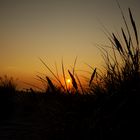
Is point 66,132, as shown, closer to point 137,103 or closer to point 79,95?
point 79,95

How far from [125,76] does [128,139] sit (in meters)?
0.57

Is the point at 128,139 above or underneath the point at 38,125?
underneath

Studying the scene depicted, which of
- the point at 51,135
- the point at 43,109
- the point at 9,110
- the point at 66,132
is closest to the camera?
the point at 66,132

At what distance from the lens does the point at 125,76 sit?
83.9 inches

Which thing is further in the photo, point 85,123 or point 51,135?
point 51,135

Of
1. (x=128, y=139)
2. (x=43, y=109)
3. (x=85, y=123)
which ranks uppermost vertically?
(x=43, y=109)

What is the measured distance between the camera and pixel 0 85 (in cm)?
916

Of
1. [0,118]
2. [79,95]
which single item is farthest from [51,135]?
[0,118]

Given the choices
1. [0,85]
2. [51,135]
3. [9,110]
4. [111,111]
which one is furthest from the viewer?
[0,85]

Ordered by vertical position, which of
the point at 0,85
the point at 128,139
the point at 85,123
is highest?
the point at 0,85

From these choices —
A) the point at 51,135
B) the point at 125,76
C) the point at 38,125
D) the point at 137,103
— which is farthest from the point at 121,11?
the point at 38,125

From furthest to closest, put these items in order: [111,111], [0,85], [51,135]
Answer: [0,85]
[51,135]
[111,111]

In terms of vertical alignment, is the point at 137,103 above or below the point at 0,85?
below

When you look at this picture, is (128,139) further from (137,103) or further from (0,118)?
(0,118)
